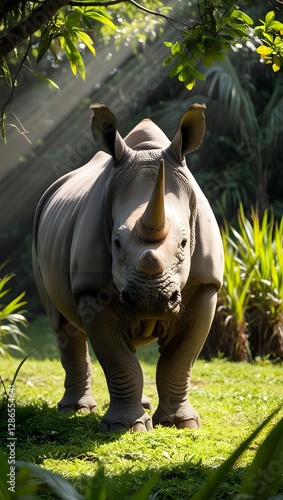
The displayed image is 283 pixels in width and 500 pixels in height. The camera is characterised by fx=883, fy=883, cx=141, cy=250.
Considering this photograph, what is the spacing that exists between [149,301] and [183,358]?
41.5 inches

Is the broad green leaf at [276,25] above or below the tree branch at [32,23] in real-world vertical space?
below

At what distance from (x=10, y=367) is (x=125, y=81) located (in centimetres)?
927

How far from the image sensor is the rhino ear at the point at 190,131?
16.3 feet

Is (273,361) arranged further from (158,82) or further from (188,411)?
(158,82)

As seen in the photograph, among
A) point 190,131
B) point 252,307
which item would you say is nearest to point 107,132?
point 190,131

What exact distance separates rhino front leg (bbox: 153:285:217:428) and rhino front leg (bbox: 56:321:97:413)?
1.23 meters

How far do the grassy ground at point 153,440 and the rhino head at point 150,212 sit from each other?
0.72 m

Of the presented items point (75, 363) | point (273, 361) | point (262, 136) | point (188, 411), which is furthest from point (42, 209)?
point (262, 136)

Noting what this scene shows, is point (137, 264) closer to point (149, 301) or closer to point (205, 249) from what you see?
point (149, 301)

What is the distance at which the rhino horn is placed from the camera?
4270mm

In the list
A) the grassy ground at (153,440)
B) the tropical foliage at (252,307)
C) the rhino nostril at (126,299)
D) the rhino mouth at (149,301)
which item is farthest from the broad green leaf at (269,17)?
the tropical foliage at (252,307)

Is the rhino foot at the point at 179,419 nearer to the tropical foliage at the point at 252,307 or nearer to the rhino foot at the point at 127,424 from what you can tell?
the rhino foot at the point at 127,424

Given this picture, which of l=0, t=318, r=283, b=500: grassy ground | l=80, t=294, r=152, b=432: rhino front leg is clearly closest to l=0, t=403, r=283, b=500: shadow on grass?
l=0, t=318, r=283, b=500: grassy ground

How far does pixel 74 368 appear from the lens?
6.63 meters
